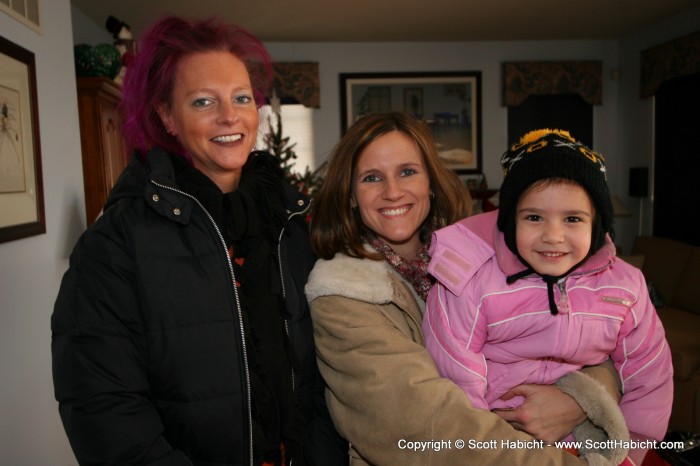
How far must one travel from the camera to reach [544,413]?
4.34ft

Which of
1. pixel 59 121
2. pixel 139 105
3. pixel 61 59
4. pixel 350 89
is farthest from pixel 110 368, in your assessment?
pixel 350 89

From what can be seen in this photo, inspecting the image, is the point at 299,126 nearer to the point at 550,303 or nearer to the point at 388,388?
the point at 550,303

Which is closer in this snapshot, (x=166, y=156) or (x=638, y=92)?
(x=166, y=156)

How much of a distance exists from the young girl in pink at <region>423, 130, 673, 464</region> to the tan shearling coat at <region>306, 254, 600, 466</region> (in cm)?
12

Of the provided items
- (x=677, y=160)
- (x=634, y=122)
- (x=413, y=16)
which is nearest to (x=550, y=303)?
(x=413, y=16)

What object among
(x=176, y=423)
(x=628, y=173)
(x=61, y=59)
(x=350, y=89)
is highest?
(x=350, y=89)

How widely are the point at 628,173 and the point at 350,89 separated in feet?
11.6

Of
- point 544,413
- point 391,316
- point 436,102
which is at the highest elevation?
point 436,102

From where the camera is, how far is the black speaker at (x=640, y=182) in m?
6.14

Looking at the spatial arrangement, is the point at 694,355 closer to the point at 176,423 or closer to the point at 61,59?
the point at 176,423

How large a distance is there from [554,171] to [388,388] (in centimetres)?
62

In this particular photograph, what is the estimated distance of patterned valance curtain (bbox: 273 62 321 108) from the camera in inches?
252

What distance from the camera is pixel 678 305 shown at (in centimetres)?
503

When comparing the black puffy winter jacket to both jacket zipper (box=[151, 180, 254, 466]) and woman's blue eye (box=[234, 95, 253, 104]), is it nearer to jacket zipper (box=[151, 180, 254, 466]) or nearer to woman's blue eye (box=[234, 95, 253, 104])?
jacket zipper (box=[151, 180, 254, 466])
